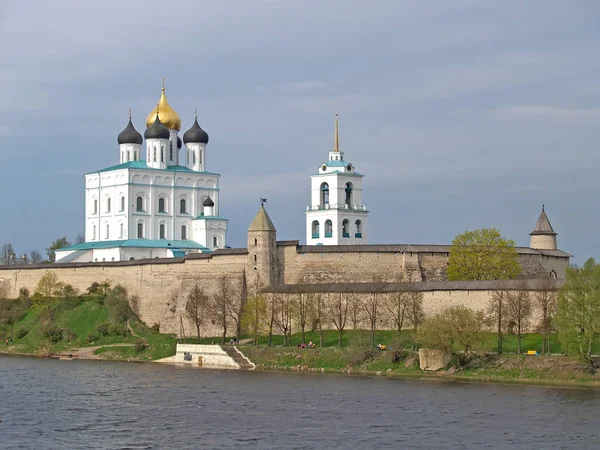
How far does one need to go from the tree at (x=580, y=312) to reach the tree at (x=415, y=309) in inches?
252

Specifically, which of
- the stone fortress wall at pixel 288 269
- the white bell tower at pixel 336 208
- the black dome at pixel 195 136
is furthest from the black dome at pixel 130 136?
the stone fortress wall at pixel 288 269

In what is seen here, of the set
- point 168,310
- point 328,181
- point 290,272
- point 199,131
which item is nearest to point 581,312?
point 290,272

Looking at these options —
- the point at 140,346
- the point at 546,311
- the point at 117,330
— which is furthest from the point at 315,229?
the point at 546,311

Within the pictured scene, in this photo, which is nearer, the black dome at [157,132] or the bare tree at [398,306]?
the bare tree at [398,306]

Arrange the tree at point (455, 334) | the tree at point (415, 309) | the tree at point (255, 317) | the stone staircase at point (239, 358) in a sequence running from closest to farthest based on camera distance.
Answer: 1. the tree at point (455, 334)
2. the stone staircase at point (239, 358)
3. the tree at point (415, 309)
4. the tree at point (255, 317)

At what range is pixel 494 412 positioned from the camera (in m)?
26.8

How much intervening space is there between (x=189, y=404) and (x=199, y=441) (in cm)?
485

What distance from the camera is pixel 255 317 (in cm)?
4041

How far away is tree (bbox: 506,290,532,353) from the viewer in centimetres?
3588

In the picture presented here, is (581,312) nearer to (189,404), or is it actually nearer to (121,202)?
(189,404)

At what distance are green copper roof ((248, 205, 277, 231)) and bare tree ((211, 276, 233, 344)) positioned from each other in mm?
2191

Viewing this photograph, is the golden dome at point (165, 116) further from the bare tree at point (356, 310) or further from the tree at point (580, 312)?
the tree at point (580, 312)

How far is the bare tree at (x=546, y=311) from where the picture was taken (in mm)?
34375

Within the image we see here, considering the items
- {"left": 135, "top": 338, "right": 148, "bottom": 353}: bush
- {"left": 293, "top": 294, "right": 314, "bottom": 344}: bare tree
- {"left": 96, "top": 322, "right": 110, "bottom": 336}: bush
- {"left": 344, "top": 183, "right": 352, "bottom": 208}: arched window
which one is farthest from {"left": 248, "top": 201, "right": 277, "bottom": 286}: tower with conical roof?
{"left": 344, "top": 183, "right": 352, "bottom": 208}: arched window
